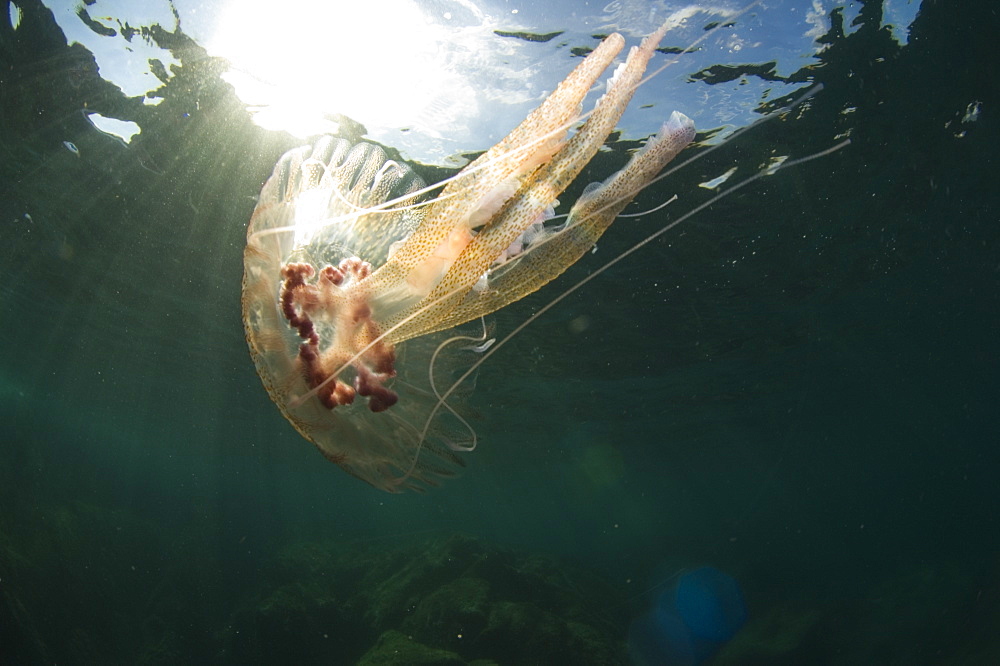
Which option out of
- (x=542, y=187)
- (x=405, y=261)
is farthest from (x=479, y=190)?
(x=405, y=261)

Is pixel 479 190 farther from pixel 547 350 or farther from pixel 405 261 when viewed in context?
pixel 547 350

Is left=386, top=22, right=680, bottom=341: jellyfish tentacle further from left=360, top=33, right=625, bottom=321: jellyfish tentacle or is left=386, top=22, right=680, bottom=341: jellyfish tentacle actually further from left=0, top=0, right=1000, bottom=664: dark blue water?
left=0, top=0, right=1000, bottom=664: dark blue water

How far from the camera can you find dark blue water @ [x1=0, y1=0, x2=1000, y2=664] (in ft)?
26.1

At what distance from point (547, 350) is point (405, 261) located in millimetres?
14083

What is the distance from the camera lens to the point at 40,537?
1537 centimetres

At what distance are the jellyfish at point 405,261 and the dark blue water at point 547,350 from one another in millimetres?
711

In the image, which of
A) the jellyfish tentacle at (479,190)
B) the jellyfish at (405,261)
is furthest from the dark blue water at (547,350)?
the jellyfish tentacle at (479,190)

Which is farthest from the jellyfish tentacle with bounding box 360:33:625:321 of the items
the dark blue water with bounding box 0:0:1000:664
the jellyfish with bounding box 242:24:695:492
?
the dark blue water with bounding box 0:0:1000:664

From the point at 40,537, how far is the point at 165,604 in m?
4.20

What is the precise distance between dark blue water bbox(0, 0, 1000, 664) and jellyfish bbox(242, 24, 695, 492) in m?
0.71

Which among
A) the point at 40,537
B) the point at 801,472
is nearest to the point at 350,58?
the point at 40,537

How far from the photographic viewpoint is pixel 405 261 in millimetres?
2363

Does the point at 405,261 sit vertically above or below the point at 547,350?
below

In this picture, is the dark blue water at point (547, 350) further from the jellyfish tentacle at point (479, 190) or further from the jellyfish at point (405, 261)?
the jellyfish tentacle at point (479, 190)
